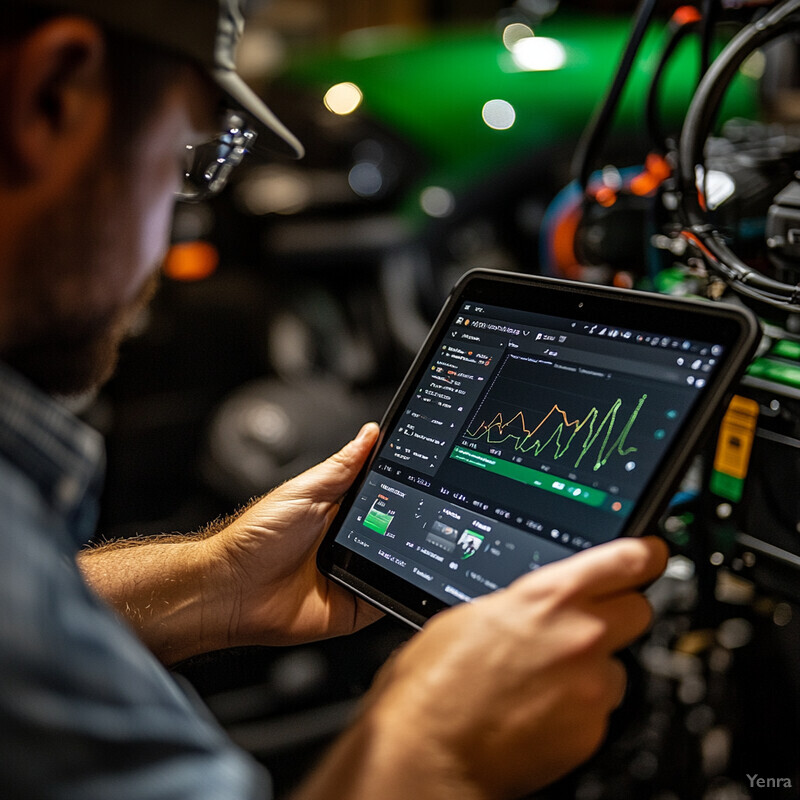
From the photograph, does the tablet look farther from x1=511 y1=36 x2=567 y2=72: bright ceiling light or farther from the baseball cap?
x1=511 y1=36 x2=567 y2=72: bright ceiling light

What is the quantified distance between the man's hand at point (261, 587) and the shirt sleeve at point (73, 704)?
40 cm

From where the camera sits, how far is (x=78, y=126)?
1.69 feet

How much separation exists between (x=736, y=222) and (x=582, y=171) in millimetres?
220

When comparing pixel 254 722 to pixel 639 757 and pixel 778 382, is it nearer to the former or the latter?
pixel 639 757

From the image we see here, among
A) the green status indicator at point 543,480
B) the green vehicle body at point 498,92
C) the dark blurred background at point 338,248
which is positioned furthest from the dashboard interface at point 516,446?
the green vehicle body at point 498,92

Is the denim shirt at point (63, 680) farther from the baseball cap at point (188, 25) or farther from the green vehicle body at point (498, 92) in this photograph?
the green vehicle body at point (498, 92)

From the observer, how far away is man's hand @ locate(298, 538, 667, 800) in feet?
1.80

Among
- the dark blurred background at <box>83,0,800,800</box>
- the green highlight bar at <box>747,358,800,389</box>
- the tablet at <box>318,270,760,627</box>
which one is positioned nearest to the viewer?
the tablet at <box>318,270,760,627</box>

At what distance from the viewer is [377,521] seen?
0.83 m

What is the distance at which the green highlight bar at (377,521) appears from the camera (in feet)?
2.70

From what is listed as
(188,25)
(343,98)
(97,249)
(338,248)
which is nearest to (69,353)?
(97,249)

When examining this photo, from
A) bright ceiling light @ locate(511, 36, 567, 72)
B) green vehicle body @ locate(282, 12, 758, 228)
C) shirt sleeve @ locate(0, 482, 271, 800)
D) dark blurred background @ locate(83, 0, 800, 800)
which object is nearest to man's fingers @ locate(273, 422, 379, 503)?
→ shirt sleeve @ locate(0, 482, 271, 800)

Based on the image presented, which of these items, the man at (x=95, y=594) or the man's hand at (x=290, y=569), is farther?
the man's hand at (x=290, y=569)

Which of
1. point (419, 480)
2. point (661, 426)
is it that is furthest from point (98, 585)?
point (661, 426)
